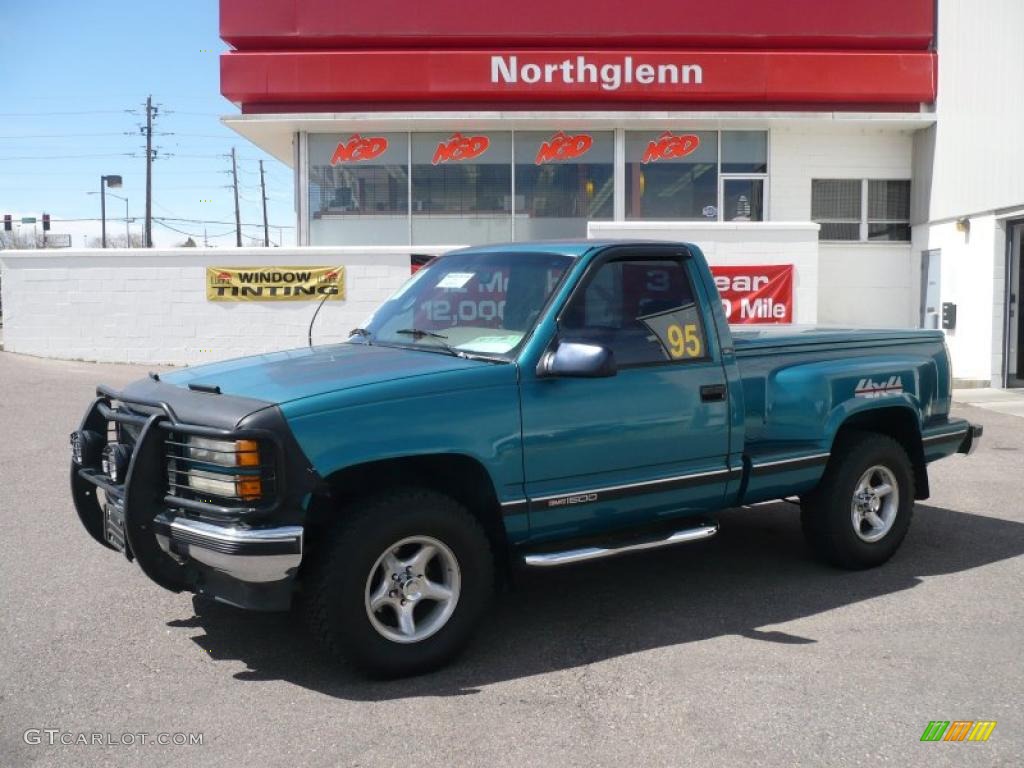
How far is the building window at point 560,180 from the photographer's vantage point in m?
20.0

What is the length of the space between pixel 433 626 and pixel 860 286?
18061mm

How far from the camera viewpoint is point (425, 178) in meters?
20.0

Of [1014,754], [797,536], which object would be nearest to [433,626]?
[1014,754]

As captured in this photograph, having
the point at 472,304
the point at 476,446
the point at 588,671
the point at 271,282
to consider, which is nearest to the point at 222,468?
the point at 476,446

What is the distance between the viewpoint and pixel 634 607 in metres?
5.48

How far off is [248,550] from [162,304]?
1472cm

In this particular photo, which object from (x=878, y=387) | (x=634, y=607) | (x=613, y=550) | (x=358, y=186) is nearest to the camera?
(x=613, y=550)

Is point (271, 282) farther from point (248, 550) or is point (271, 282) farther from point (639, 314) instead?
point (248, 550)

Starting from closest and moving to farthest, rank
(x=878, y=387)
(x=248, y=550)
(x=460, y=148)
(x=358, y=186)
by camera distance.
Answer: (x=248, y=550) < (x=878, y=387) < (x=460, y=148) < (x=358, y=186)

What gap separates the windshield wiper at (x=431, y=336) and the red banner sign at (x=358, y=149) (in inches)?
Result: 599

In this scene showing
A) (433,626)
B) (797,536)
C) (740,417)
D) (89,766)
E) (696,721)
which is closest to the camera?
(89,766)

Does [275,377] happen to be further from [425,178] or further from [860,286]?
[860,286]

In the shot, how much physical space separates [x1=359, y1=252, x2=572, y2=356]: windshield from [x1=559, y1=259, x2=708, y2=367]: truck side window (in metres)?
0.19

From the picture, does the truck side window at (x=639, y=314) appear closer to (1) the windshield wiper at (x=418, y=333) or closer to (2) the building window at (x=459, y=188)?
(1) the windshield wiper at (x=418, y=333)
